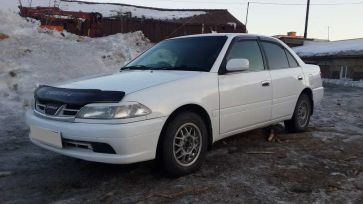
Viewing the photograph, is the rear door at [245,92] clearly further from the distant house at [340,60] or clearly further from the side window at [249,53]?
the distant house at [340,60]

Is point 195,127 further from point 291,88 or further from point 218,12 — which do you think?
point 218,12

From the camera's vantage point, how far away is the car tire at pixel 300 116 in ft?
21.2

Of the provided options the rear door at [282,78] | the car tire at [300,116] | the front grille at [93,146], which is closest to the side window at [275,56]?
the rear door at [282,78]

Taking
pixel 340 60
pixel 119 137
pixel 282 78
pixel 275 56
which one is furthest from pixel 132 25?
pixel 119 137

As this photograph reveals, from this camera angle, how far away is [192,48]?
17.4 feet

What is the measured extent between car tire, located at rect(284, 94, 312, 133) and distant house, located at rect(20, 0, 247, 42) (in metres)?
12.5

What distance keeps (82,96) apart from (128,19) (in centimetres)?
1851

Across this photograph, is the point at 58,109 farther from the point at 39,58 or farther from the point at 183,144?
the point at 39,58

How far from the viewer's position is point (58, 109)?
4.12 metres

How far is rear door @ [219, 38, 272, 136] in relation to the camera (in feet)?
15.9

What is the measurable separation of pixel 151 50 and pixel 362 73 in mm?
17550

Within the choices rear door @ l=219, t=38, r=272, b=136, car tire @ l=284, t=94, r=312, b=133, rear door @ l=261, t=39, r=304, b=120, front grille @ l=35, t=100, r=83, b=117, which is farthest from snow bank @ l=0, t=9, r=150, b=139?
car tire @ l=284, t=94, r=312, b=133

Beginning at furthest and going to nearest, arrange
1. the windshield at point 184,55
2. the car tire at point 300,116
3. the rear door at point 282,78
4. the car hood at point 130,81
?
the car tire at point 300,116 < the rear door at point 282,78 < the windshield at point 184,55 < the car hood at point 130,81

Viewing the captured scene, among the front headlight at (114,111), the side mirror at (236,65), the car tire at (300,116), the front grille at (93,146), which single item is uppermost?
the side mirror at (236,65)
